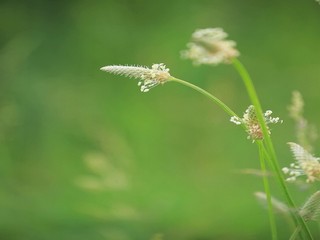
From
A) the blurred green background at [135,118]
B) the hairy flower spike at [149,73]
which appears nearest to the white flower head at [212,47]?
the hairy flower spike at [149,73]

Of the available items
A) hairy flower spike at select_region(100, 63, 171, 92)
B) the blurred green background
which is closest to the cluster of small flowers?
hairy flower spike at select_region(100, 63, 171, 92)

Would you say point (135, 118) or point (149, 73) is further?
point (135, 118)

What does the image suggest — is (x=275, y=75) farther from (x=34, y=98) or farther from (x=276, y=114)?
(x=34, y=98)

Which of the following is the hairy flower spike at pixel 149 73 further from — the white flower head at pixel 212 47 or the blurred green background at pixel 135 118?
the blurred green background at pixel 135 118

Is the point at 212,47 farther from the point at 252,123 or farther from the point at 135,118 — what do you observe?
the point at 135,118

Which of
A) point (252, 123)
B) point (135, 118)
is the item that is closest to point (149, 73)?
point (252, 123)

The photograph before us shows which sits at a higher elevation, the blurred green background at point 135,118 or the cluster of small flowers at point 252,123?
the blurred green background at point 135,118

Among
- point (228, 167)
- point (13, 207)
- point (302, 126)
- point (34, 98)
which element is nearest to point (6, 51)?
point (34, 98)

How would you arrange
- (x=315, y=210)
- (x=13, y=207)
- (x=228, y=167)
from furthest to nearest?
1. (x=228, y=167)
2. (x=13, y=207)
3. (x=315, y=210)
